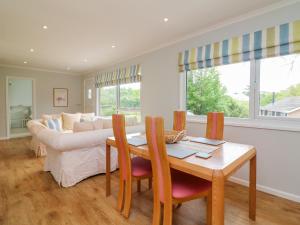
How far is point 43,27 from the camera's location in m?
2.75

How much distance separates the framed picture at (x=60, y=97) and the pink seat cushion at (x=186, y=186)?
20.3ft

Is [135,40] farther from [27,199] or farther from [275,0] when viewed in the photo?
[27,199]

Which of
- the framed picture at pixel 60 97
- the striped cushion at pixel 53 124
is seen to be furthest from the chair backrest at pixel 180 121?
the framed picture at pixel 60 97

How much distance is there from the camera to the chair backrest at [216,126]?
2.11m

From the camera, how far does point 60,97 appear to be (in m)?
6.53

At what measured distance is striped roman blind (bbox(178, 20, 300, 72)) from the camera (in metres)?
2.03

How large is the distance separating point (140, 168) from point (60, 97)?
19.1 feet

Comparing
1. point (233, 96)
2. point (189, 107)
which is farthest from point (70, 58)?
point (233, 96)

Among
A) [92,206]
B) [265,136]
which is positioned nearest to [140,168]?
[92,206]

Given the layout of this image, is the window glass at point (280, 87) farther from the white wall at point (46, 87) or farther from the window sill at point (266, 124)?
the white wall at point (46, 87)

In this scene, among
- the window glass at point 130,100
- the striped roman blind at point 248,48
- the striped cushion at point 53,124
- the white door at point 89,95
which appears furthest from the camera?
the white door at point 89,95

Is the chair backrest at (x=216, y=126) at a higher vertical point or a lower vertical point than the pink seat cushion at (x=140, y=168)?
higher

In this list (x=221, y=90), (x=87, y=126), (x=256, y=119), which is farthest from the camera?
(x=221, y=90)

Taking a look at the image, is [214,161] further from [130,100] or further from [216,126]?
[130,100]
